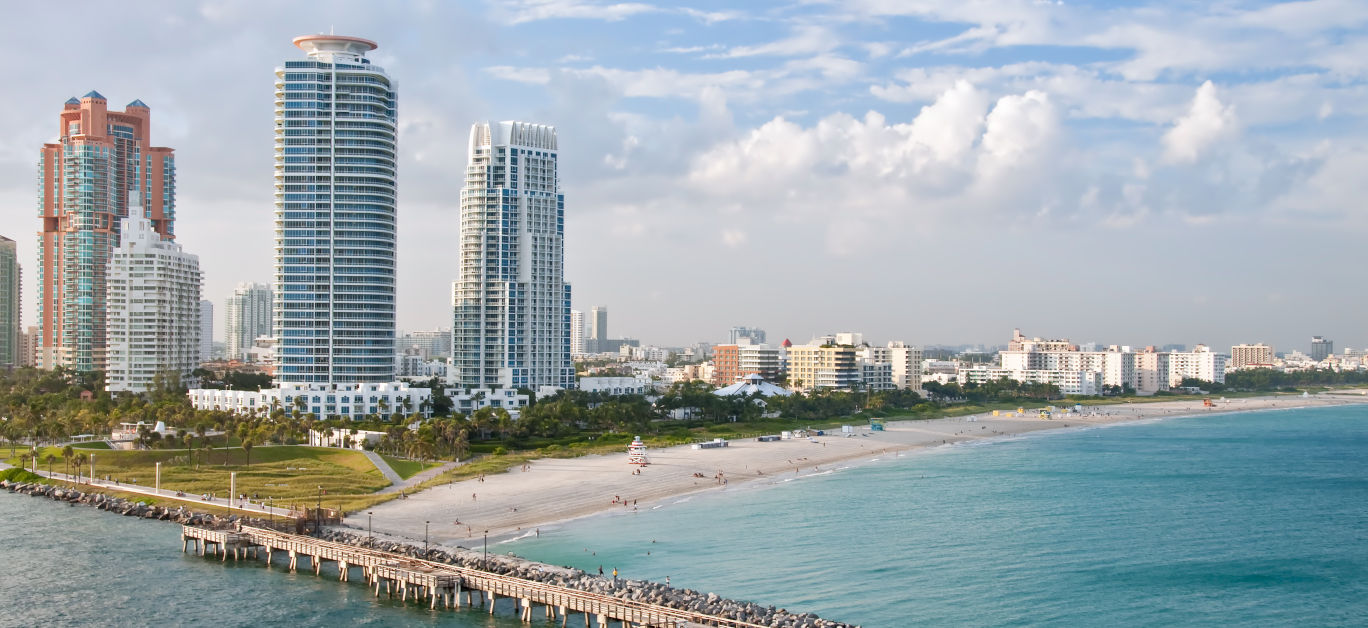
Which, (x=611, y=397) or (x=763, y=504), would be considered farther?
(x=611, y=397)

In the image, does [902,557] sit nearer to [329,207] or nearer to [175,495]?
[175,495]

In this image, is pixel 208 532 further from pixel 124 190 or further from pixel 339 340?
pixel 124 190

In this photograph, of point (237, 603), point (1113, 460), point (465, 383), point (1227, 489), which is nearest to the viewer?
point (237, 603)

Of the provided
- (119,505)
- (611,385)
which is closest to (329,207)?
(611,385)

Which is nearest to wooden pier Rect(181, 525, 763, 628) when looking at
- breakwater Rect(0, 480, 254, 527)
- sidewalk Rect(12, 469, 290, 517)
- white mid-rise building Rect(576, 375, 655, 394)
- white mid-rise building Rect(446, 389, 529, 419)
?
breakwater Rect(0, 480, 254, 527)

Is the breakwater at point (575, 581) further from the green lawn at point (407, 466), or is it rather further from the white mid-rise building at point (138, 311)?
the white mid-rise building at point (138, 311)

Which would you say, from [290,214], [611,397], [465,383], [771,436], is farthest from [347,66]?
[771,436]

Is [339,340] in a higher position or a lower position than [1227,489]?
higher
